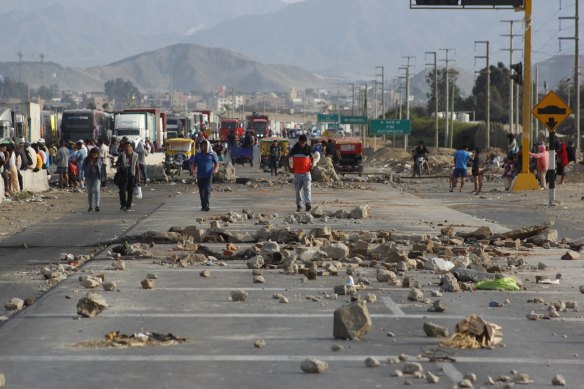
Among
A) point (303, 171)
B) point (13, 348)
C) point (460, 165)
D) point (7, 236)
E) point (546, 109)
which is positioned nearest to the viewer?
point (13, 348)

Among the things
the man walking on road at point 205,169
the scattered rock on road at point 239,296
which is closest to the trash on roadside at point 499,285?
the scattered rock on road at point 239,296

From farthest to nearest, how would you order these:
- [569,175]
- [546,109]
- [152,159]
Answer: [152,159]
[569,175]
[546,109]

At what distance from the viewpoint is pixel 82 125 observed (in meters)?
77.9

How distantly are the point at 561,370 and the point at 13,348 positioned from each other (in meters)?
4.30

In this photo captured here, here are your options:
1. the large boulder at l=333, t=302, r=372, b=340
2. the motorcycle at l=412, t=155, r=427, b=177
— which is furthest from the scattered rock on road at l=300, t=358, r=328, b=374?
the motorcycle at l=412, t=155, r=427, b=177

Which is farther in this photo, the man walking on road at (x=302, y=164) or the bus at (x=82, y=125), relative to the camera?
the bus at (x=82, y=125)

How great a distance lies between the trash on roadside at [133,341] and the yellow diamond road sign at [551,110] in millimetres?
25195

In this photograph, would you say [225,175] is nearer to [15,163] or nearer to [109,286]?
[15,163]

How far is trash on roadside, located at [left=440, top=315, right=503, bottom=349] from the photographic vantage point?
11039mm

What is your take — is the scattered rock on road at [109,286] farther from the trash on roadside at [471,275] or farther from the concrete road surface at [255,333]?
the trash on roadside at [471,275]

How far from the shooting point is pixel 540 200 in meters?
37.8

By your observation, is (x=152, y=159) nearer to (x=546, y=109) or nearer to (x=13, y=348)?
(x=546, y=109)

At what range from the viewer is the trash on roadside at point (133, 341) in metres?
11.1

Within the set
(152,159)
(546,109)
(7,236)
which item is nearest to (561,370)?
(7,236)
